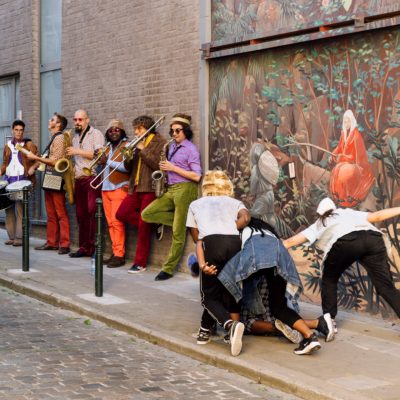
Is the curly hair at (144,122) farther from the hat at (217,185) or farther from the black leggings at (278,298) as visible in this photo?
the black leggings at (278,298)

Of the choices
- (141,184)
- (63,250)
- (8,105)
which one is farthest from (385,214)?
(8,105)

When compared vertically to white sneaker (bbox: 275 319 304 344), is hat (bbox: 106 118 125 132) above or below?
above

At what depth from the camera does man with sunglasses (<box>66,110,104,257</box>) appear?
13234 mm

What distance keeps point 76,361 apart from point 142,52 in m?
6.54

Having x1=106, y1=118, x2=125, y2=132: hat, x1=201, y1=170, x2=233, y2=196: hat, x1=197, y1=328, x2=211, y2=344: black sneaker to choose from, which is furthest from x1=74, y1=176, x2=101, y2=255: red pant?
x1=197, y1=328, x2=211, y2=344: black sneaker

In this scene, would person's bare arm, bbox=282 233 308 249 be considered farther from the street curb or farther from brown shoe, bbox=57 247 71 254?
brown shoe, bbox=57 247 71 254

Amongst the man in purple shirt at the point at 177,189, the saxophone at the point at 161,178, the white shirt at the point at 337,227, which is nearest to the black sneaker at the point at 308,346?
the white shirt at the point at 337,227

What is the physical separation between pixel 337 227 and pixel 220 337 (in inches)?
58.4

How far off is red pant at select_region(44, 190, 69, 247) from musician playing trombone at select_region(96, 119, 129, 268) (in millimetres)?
1481

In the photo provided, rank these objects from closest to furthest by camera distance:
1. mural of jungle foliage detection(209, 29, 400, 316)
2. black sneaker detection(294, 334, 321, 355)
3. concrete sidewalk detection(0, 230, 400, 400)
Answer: concrete sidewalk detection(0, 230, 400, 400)
black sneaker detection(294, 334, 321, 355)
mural of jungle foliage detection(209, 29, 400, 316)

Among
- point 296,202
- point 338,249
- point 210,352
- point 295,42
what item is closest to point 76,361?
point 210,352

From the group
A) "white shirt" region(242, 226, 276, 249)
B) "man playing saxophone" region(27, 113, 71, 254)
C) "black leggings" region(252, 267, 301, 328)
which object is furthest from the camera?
"man playing saxophone" region(27, 113, 71, 254)

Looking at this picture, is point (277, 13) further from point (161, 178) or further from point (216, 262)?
point (216, 262)

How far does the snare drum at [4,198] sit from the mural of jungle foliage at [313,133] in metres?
4.42
